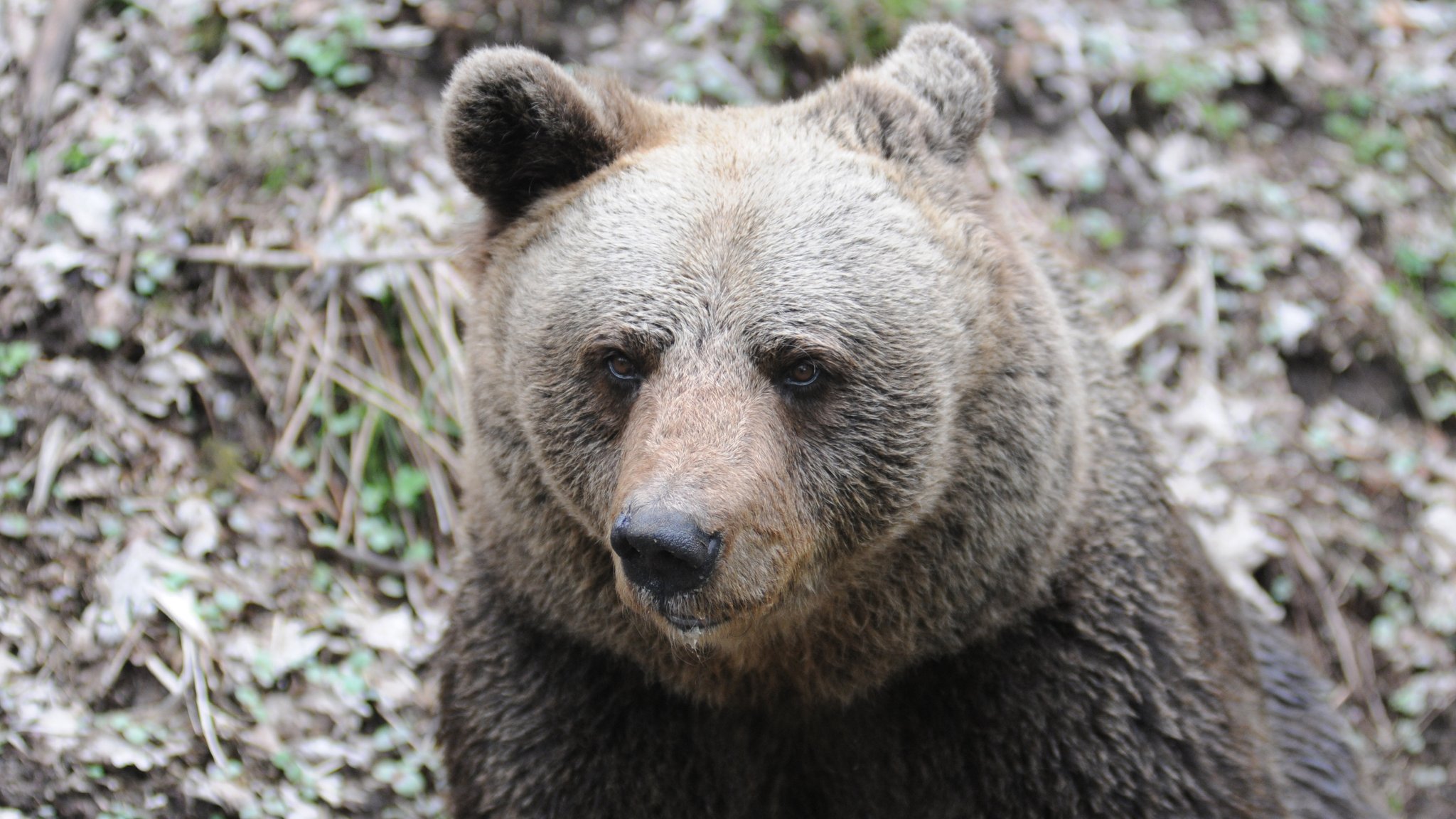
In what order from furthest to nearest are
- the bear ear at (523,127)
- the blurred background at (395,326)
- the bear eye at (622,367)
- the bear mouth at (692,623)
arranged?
the blurred background at (395,326) → the bear ear at (523,127) → the bear eye at (622,367) → the bear mouth at (692,623)

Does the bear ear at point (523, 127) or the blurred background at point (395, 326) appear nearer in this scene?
the bear ear at point (523, 127)

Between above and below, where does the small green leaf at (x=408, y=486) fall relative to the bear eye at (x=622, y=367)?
below

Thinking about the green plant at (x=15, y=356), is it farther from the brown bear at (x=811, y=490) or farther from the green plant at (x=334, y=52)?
the brown bear at (x=811, y=490)

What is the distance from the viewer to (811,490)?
327 centimetres

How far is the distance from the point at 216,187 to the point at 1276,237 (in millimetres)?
5634

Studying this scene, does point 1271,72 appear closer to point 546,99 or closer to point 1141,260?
point 1141,260

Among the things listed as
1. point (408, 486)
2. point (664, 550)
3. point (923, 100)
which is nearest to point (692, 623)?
point (664, 550)

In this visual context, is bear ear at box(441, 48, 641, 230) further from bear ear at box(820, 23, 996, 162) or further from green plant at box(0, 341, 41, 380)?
green plant at box(0, 341, 41, 380)

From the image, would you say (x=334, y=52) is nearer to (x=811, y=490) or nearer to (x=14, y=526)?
(x=14, y=526)

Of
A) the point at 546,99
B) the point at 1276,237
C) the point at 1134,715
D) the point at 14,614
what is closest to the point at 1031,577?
the point at 1134,715

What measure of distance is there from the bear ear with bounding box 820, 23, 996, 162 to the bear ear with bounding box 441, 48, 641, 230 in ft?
2.10

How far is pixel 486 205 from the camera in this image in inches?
152

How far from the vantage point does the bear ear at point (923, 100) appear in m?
3.71

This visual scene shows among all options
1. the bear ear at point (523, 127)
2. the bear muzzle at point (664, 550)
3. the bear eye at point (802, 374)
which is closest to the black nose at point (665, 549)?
the bear muzzle at point (664, 550)
